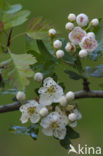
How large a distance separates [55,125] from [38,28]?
0.61 feet

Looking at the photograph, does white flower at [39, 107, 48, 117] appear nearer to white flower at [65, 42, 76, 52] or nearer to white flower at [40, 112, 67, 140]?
white flower at [40, 112, 67, 140]

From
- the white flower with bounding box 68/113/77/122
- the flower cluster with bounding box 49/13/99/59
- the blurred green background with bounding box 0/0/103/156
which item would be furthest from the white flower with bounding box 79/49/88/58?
the blurred green background with bounding box 0/0/103/156

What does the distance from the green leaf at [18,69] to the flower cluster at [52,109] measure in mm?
59

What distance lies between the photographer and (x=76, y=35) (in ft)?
2.17

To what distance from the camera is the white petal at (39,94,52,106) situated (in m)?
0.64

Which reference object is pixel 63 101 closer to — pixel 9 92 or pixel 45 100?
pixel 45 100

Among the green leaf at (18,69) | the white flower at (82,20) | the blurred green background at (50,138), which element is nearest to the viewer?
the green leaf at (18,69)

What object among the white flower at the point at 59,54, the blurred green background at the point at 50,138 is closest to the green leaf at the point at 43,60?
the white flower at the point at 59,54

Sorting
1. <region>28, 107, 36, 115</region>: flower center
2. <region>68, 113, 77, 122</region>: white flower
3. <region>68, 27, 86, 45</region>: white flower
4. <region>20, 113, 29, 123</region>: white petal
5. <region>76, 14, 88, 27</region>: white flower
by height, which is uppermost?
<region>76, 14, 88, 27</region>: white flower

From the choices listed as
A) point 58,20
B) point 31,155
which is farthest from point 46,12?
point 31,155

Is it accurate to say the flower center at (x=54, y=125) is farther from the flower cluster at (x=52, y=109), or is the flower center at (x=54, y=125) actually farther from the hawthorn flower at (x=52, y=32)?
the hawthorn flower at (x=52, y=32)

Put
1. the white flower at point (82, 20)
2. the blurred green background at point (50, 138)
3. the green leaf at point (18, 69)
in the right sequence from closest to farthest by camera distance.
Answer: the green leaf at point (18, 69), the white flower at point (82, 20), the blurred green background at point (50, 138)

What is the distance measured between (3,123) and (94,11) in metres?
0.91

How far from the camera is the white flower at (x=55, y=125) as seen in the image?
2.12 feet
